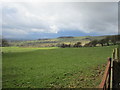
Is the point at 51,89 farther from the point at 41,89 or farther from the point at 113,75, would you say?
the point at 113,75

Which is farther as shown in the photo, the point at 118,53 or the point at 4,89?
the point at 4,89

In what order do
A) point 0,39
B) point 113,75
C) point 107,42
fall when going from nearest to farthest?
1. point 113,75
2. point 0,39
3. point 107,42

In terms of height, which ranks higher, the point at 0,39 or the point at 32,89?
the point at 0,39

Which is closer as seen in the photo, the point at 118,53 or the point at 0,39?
the point at 118,53

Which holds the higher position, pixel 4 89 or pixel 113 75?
pixel 113 75

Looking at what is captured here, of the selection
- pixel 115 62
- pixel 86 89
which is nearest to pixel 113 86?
pixel 115 62

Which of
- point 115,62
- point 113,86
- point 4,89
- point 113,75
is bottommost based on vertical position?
point 4,89

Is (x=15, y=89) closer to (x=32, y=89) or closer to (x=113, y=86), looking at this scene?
(x=32, y=89)

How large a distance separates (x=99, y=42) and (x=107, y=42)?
443cm

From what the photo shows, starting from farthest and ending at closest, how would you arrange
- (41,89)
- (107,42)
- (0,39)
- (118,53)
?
(107,42) → (0,39) → (41,89) → (118,53)

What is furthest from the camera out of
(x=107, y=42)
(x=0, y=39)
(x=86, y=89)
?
(x=107, y=42)

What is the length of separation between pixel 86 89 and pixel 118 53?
327 cm

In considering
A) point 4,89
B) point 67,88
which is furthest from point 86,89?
point 4,89

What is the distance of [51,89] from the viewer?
297 inches
